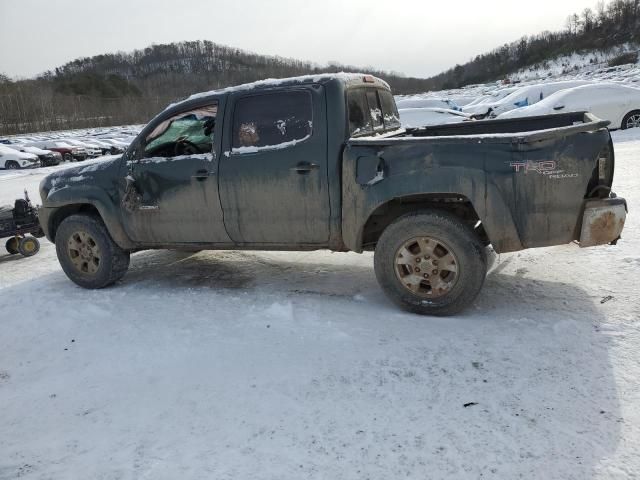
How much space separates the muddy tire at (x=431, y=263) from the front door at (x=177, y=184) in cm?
161

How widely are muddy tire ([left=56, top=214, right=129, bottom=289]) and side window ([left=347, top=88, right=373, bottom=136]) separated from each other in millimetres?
2714

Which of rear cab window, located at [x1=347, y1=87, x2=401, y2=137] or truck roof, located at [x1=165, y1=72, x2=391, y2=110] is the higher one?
truck roof, located at [x1=165, y1=72, x2=391, y2=110]

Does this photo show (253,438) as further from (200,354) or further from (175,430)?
(200,354)

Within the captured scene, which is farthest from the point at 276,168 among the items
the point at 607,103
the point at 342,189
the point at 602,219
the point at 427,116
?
the point at 427,116

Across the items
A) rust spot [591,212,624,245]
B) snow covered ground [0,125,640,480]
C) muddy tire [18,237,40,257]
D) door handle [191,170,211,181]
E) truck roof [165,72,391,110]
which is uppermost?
truck roof [165,72,391,110]

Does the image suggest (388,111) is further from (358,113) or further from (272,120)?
(272,120)

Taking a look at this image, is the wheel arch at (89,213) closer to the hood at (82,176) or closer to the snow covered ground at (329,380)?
the hood at (82,176)

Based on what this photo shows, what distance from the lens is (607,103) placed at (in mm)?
13984

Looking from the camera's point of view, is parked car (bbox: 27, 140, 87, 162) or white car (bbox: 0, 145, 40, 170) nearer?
white car (bbox: 0, 145, 40, 170)

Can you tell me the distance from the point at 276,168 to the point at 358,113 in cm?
86

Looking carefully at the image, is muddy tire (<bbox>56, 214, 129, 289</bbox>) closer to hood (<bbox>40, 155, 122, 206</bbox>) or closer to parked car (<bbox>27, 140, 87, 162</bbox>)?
hood (<bbox>40, 155, 122, 206</bbox>)

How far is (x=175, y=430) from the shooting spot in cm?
274

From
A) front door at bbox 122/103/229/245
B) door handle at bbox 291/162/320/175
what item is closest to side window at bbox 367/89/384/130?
door handle at bbox 291/162/320/175

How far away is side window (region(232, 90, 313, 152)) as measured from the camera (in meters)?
4.26
